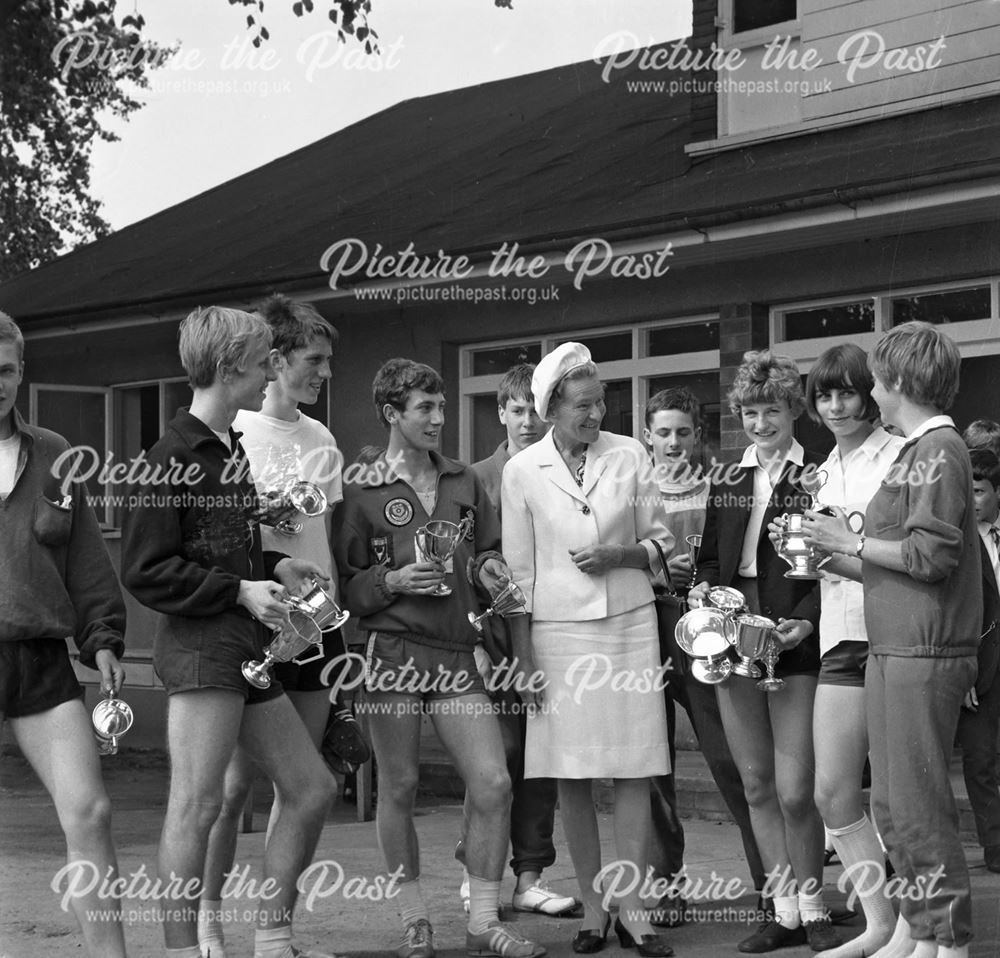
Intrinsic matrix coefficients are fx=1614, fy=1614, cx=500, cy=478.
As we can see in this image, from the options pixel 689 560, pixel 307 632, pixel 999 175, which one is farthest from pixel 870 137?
pixel 307 632

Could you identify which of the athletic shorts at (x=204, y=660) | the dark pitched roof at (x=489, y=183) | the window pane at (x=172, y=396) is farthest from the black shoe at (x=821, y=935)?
the window pane at (x=172, y=396)

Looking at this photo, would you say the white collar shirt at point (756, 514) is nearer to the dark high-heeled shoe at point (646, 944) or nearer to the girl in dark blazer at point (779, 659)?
the girl in dark blazer at point (779, 659)

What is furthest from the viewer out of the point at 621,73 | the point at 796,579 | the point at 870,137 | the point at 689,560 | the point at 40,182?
the point at 40,182

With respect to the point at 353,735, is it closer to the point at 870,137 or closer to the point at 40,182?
the point at 870,137

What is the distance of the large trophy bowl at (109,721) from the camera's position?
492cm

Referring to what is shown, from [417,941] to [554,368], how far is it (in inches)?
83.9

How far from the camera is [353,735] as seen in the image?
5727 millimetres

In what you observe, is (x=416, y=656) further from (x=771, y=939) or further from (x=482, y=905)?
(x=771, y=939)

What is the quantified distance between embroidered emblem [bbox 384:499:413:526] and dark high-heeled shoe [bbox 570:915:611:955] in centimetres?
162

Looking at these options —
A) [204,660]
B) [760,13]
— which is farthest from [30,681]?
[760,13]

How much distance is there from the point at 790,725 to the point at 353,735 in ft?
5.11

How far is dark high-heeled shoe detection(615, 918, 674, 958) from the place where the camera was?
568cm

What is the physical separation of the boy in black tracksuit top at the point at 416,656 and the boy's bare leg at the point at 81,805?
4.20ft

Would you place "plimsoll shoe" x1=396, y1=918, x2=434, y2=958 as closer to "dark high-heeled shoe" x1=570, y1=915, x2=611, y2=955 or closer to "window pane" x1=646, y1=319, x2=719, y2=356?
"dark high-heeled shoe" x1=570, y1=915, x2=611, y2=955
